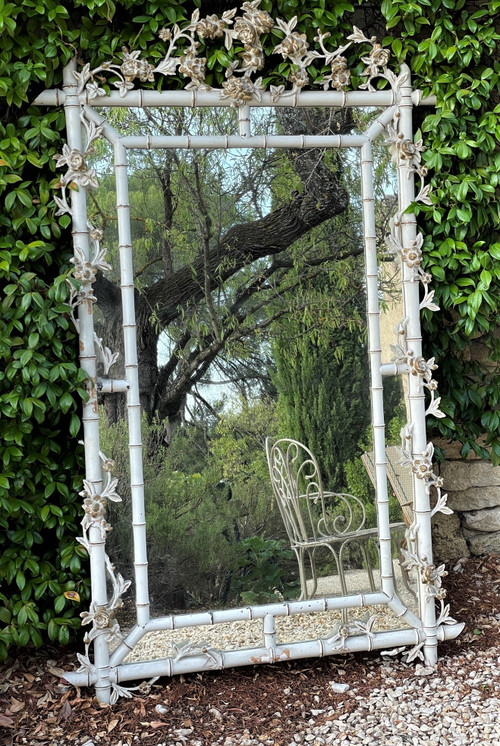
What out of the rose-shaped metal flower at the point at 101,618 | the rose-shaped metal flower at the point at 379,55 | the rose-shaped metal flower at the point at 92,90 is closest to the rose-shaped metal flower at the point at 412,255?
the rose-shaped metal flower at the point at 379,55

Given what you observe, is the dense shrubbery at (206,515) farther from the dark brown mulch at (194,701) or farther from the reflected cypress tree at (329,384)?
the dark brown mulch at (194,701)

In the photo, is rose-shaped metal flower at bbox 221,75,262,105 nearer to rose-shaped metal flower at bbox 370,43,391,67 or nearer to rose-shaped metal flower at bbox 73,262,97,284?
rose-shaped metal flower at bbox 370,43,391,67

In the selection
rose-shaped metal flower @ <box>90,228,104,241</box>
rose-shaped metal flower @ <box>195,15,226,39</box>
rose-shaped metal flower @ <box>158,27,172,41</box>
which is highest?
rose-shaped metal flower @ <box>195,15,226,39</box>

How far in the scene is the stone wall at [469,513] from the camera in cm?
334

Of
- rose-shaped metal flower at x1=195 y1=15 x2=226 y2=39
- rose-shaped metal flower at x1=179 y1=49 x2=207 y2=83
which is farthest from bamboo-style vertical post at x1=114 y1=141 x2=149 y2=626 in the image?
rose-shaped metal flower at x1=195 y1=15 x2=226 y2=39

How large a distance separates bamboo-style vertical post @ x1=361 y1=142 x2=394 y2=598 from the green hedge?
23 centimetres

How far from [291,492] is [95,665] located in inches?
37.4

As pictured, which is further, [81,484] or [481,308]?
[481,308]

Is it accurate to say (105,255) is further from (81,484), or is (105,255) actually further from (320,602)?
(320,602)

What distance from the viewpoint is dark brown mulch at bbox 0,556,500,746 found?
8.22ft

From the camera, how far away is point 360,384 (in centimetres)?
285

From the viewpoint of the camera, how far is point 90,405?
2.60 meters

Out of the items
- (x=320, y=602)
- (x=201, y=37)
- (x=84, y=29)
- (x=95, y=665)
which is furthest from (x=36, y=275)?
(x=320, y=602)

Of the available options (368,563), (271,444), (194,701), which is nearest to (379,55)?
(271,444)
